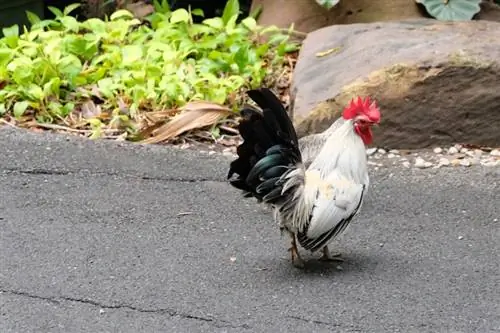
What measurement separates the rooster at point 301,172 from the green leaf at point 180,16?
3.74m

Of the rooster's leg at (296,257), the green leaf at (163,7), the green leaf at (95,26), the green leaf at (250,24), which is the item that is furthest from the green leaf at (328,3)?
the rooster's leg at (296,257)

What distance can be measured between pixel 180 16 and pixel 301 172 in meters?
3.92

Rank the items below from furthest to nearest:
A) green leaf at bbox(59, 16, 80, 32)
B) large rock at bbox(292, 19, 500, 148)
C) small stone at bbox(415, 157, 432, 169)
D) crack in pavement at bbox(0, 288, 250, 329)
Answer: green leaf at bbox(59, 16, 80, 32)
large rock at bbox(292, 19, 500, 148)
small stone at bbox(415, 157, 432, 169)
crack in pavement at bbox(0, 288, 250, 329)

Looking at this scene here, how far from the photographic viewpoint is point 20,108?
697cm

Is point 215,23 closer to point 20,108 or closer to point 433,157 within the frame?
point 20,108

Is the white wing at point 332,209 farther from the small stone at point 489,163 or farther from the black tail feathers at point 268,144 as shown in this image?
the small stone at point 489,163

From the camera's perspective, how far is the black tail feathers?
15.0 ft

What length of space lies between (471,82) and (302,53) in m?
1.47

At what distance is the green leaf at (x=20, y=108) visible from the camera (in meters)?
6.96

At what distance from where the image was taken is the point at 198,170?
20.2ft

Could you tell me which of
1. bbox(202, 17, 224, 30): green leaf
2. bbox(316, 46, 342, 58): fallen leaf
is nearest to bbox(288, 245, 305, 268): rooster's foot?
bbox(316, 46, 342, 58): fallen leaf

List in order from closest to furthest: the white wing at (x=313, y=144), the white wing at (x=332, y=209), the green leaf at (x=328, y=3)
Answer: the white wing at (x=332, y=209) → the white wing at (x=313, y=144) → the green leaf at (x=328, y=3)

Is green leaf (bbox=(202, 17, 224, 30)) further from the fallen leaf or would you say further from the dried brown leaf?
the dried brown leaf

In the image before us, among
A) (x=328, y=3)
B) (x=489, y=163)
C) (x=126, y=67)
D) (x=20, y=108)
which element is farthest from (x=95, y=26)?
(x=489, y=163)
